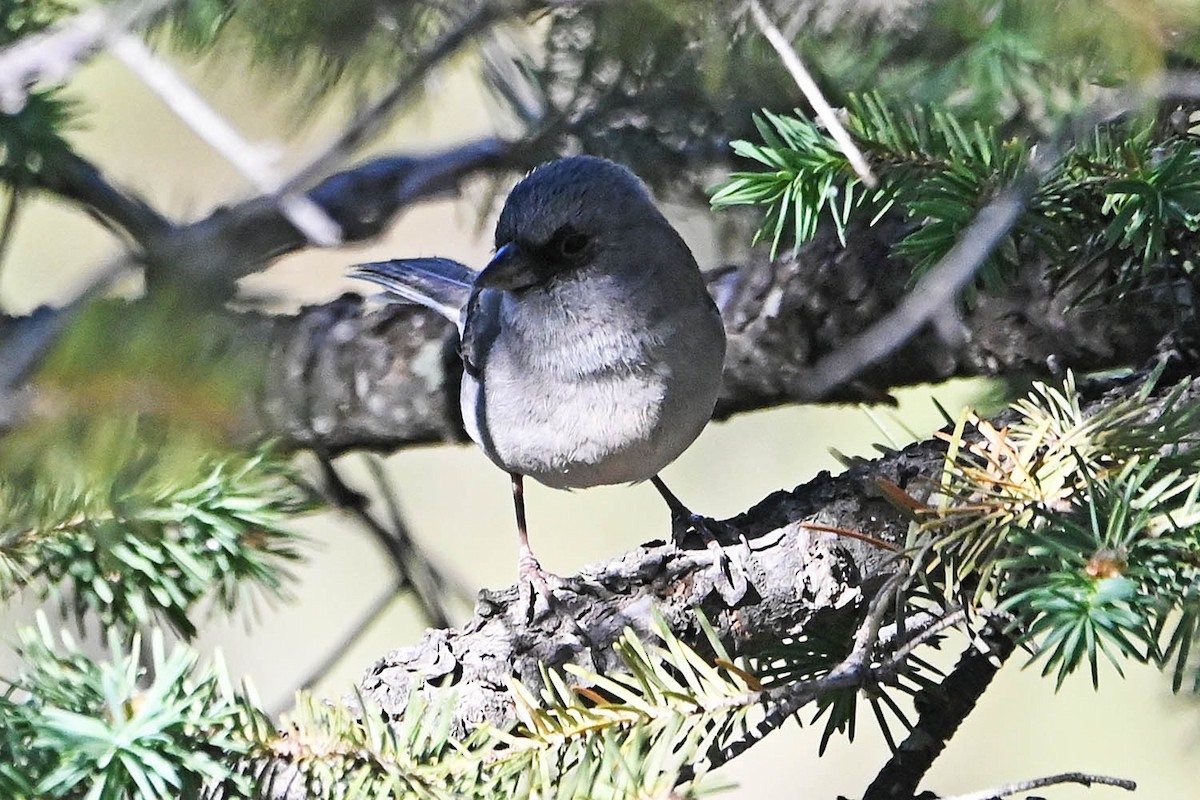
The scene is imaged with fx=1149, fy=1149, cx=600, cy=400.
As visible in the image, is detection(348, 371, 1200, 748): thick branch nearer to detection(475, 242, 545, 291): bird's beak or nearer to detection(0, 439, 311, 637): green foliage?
detection(0, 439, 311, 637): green foliage

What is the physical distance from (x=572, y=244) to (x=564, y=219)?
0.07m

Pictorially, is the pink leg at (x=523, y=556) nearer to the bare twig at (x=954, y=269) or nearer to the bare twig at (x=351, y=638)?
the bare twig at (x=351, y=638)

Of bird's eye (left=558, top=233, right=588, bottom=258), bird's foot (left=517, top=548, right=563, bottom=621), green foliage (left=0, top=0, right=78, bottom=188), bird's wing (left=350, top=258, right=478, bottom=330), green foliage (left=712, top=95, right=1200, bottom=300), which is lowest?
bird's foot (left=517, top=548, right=563, bottom=621)

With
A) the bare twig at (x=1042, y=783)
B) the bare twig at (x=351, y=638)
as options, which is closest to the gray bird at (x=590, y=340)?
the bare twig at (x=351, y=638)

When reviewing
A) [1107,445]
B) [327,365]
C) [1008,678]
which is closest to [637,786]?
[1107,445]

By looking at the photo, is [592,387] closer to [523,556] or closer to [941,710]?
[523,556]

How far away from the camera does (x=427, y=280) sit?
8.71ft

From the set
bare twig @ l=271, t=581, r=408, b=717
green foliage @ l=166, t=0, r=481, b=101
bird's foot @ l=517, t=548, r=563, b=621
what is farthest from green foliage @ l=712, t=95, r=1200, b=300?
bare twig @ l=271, t=581, r=408, b=717

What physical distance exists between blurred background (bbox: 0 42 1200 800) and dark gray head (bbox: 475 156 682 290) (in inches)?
24.5

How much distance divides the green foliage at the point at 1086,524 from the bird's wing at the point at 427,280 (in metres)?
1.48

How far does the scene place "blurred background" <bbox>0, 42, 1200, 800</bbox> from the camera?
3.58 meters

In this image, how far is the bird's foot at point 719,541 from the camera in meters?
1.36

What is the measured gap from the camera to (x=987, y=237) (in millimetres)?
1198

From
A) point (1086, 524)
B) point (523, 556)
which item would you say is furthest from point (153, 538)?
point (1086, 524)
